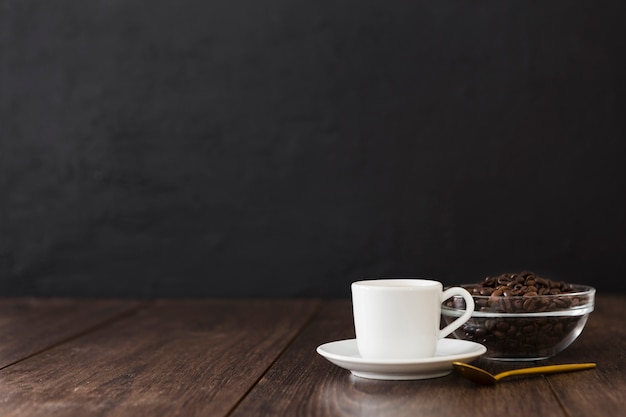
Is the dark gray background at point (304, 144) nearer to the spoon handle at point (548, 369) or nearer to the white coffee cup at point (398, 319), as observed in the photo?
the spoon handle at point (548, 369)

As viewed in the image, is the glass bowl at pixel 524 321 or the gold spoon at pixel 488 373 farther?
the glass bowl at pixel 524 321

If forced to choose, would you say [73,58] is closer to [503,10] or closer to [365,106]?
[365,106]

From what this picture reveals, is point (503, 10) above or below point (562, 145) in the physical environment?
above

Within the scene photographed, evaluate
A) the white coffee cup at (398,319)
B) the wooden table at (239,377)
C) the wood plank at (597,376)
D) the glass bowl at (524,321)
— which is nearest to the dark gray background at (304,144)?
the wooden table at (239,377)

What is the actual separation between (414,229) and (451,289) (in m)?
1.16

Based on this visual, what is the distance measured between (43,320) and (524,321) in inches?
43.6

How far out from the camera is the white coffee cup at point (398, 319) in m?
0.98

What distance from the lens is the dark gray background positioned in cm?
216

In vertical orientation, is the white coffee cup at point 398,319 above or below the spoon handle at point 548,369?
above

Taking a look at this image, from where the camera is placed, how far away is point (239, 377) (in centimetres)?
109

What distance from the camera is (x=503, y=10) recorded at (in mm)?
2172

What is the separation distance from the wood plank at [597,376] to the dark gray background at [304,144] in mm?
657

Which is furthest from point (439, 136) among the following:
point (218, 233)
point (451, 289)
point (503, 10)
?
point (451, 289)

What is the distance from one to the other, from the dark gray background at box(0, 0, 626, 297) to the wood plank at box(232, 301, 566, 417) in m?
1.10
